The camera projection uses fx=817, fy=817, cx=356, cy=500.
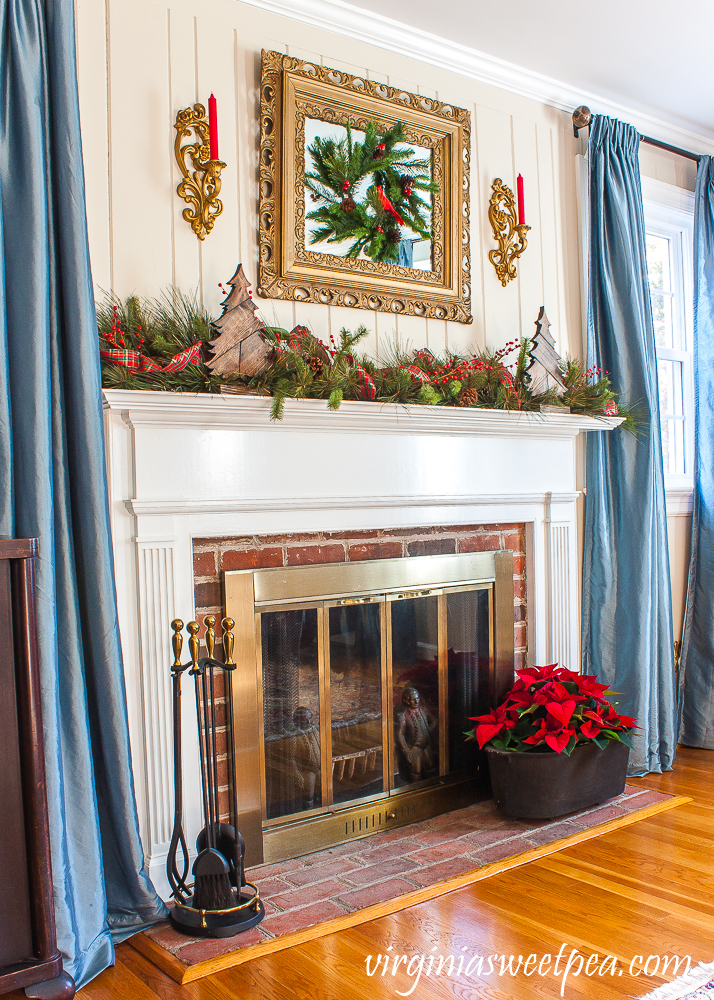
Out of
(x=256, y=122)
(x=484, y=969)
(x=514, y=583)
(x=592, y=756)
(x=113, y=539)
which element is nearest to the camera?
(x=484, y=969)

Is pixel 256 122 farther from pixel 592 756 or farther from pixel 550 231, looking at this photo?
pixel 592 756

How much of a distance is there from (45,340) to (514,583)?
5.87ft

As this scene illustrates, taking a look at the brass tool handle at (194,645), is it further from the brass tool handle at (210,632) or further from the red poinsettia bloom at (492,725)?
the red poinsettia bloom at (492,725)

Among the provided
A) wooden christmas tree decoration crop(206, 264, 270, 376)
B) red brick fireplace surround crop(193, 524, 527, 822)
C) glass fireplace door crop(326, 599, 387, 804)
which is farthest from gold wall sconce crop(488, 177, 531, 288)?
glass fireplace door crop(326, 599, 387, 804)

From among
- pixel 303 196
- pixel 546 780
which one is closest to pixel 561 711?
pixel 546 780

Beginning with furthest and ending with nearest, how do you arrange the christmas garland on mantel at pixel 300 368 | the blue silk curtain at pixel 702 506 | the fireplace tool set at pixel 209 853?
1. the blue silk curtain at pixel 702 506
2. the christmas garland on mantel at pixel 300 368
3. the fireplace tool set at pixel 209 853

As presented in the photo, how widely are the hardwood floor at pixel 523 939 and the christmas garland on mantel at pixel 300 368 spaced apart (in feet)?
4.28

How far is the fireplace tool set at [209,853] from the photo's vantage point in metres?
1.93

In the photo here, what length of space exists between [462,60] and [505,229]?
23.1 inches

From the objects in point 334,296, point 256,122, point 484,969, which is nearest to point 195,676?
point 484,969

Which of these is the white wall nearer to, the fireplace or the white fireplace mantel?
the white fireplace mantel

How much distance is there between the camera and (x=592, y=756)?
2.60 m

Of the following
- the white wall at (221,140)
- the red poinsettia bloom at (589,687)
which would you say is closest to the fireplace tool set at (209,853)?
the white wall at (221,140)

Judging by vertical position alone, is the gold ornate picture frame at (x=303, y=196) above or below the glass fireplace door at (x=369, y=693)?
above
